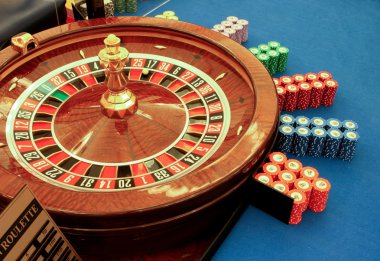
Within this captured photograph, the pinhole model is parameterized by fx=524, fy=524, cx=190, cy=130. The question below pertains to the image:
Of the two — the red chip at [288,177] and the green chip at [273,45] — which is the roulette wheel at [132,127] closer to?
the red chip at [288,177]

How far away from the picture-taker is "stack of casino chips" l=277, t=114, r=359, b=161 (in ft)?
9.13

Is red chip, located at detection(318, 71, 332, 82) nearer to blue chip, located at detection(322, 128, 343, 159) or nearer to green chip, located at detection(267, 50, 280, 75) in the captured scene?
green chip, located at detection(267, 50, 280, 75)

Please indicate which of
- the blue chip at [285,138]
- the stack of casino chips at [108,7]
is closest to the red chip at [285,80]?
the blue chip at [285,138]

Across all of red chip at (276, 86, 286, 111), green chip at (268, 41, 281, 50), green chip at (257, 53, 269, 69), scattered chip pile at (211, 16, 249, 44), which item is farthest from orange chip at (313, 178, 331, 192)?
scattered chip pile at (211, 16, 249, 44)

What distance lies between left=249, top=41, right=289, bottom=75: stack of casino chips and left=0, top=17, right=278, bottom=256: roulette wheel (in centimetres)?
61

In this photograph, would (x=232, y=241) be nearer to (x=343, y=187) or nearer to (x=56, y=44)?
(x=343, y=187)

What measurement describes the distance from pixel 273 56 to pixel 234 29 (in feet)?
1.53

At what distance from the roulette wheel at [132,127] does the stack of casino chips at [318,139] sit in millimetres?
347

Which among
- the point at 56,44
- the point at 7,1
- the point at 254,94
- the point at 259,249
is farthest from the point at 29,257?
the point at 7,1

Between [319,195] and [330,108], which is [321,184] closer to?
[319,195]

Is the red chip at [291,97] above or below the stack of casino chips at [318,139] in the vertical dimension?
→ above

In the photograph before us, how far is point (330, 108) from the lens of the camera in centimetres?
322

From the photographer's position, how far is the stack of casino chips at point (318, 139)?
9.13ft

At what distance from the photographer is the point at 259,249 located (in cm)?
235
